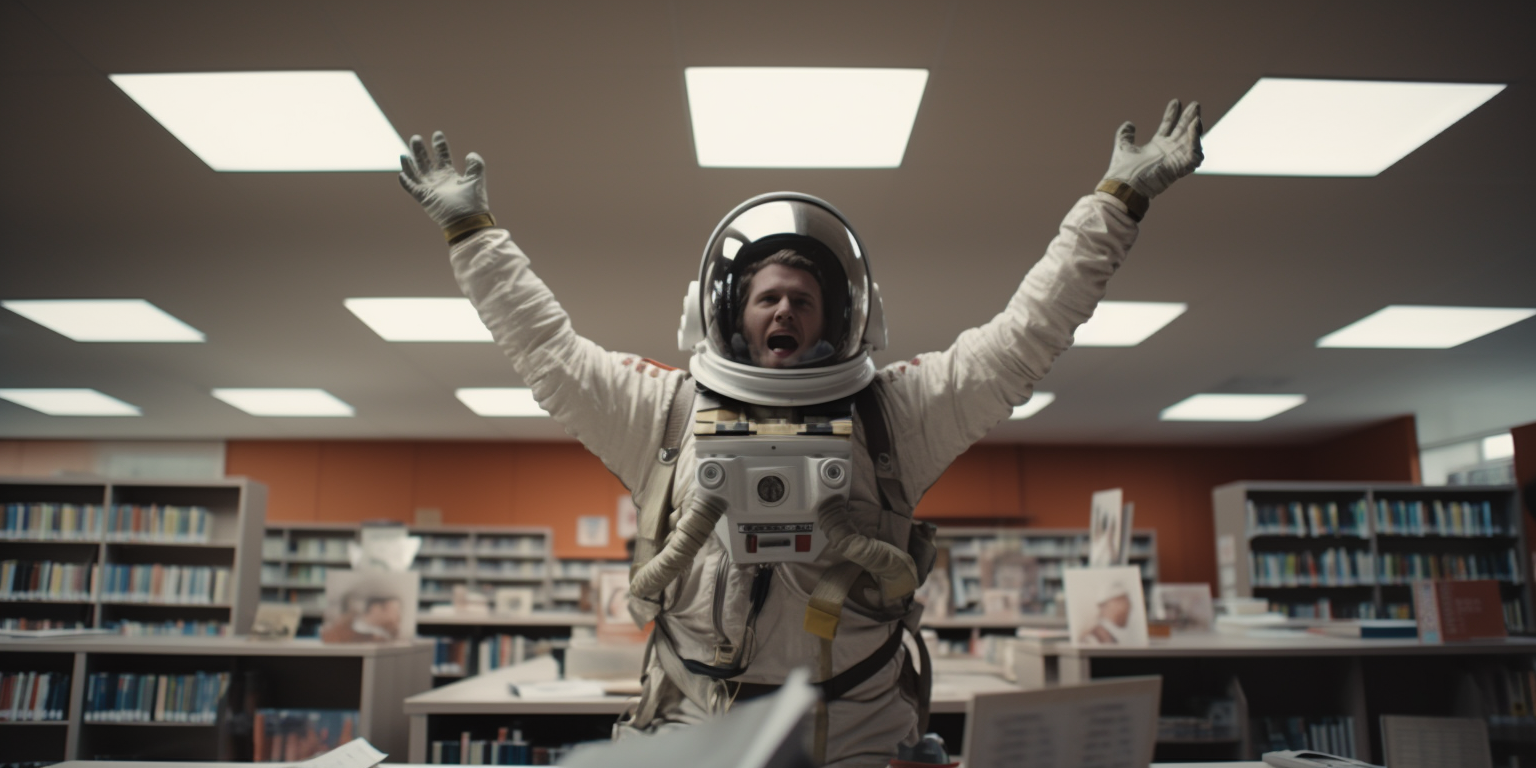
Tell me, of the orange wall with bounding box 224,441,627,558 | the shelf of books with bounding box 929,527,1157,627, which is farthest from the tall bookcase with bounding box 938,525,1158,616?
the orange wall with bounding box 224,441,627,558

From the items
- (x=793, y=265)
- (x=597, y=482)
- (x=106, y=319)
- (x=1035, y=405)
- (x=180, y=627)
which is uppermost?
(x=106, y=319)

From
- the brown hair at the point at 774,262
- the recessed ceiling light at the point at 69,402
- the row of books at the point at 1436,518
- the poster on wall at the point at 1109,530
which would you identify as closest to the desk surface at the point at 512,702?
the poster on wall at the point at 1109,530

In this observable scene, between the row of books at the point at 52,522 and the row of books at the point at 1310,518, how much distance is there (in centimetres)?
797

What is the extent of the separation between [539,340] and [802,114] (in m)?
2.14

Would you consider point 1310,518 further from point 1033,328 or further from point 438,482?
point 438,482

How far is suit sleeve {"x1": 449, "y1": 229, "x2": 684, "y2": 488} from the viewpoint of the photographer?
1258mm

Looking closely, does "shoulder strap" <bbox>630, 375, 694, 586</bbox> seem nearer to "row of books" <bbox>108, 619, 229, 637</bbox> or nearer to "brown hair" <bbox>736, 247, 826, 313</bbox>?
"brown hair" <bbox>736, 247, 826, 313</bbox>

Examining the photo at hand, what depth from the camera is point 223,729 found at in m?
3.70

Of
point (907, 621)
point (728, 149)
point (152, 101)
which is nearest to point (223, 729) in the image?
point (152, 101)

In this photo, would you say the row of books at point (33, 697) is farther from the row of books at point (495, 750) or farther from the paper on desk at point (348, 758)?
the paper on desk at point (348, 758)

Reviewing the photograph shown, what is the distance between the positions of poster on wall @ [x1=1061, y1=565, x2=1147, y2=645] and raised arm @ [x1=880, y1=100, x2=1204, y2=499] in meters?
2.28

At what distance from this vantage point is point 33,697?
3955mm

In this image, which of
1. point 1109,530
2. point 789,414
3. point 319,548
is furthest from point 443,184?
point 319,548

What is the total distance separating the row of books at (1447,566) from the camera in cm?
684
